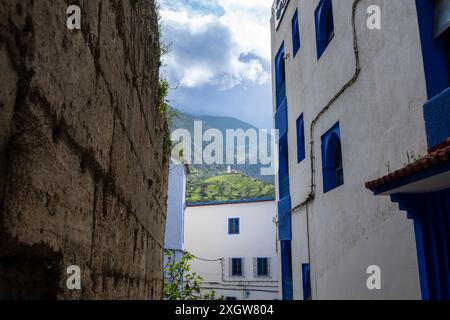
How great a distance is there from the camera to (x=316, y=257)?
9.20 meters

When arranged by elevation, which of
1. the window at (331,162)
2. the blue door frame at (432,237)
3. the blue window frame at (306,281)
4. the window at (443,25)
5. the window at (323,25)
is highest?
the window at (323,25)

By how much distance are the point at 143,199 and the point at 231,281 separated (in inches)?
964

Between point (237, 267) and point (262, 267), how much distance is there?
169 cm

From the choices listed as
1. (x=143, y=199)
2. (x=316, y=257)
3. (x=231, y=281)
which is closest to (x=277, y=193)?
(x=316, y=257)

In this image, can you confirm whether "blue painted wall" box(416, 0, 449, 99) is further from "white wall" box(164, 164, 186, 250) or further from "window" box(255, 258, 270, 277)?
"window" box(255, 258, 270, 277)

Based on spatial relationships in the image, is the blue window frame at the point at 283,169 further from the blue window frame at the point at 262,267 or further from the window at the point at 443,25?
the blue window frame at the point at 262,267

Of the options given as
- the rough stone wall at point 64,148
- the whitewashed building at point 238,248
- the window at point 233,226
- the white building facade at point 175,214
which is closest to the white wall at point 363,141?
→ the rough stone wall at point 64,148

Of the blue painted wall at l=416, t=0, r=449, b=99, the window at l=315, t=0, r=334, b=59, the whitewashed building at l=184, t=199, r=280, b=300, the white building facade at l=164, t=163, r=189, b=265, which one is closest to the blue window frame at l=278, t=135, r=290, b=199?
the window at l=315, t=0, r=334, b=59

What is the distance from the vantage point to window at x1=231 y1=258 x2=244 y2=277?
2658 centimetres

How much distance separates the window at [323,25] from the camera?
918cm

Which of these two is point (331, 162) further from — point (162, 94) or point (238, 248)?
point (238, 248)

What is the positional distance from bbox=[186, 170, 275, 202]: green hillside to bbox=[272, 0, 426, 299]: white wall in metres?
20.5

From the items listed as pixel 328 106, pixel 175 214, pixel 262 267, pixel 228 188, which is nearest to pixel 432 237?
pixel 328 106

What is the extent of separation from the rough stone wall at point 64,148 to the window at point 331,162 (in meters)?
6.81
